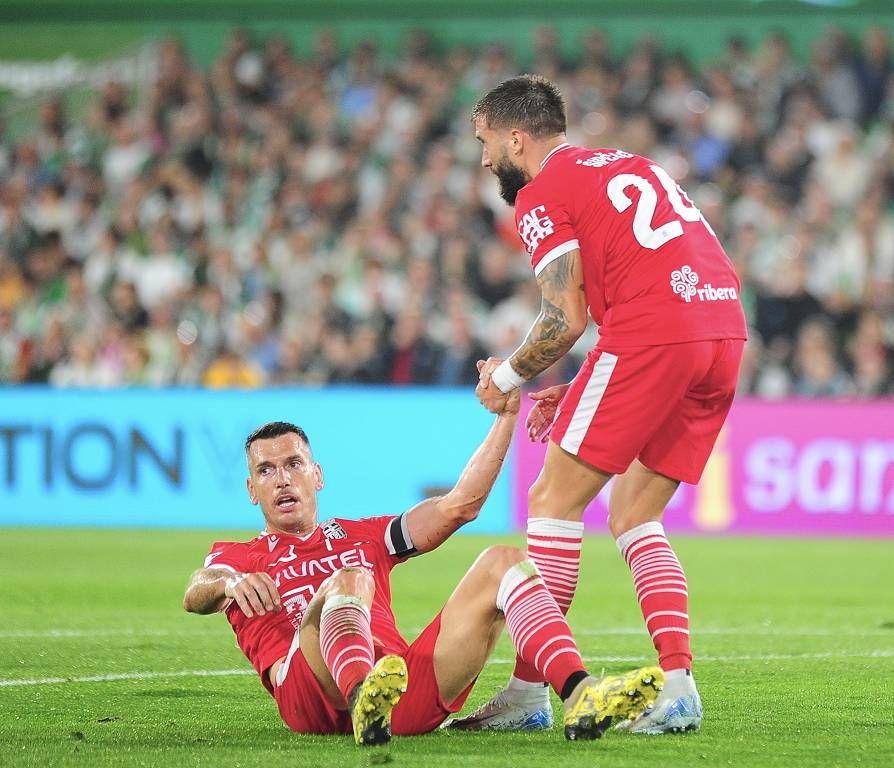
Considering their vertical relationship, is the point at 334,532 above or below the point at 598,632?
above

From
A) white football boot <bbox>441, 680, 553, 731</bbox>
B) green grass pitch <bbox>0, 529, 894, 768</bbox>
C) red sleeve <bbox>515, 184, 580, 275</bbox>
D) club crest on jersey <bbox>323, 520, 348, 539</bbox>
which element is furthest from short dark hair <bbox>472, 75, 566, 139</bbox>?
green grass pitch <bbox>0, 529, 894, 768</bbox>

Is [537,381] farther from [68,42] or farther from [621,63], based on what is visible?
[68,42]

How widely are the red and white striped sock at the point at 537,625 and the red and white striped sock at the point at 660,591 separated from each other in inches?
23.7

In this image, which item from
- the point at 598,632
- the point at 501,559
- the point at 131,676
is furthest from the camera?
the point at 598,632

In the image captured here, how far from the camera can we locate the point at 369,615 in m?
4.56

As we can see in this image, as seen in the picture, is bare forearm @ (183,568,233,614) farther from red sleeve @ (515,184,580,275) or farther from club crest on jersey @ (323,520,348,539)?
red sleeve @ (515,184,580,275)

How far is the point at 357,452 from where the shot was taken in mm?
13664

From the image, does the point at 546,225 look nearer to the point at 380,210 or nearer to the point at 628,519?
the point at 628,519

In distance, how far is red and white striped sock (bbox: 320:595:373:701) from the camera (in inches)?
171

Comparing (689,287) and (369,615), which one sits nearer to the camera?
(369,615)

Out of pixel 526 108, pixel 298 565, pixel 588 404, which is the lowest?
pixel 298 565

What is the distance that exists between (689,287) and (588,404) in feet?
1.66

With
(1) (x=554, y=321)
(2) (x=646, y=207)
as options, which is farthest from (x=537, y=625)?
(2) (x=646, y=207)

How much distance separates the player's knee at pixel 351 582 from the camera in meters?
4.54
